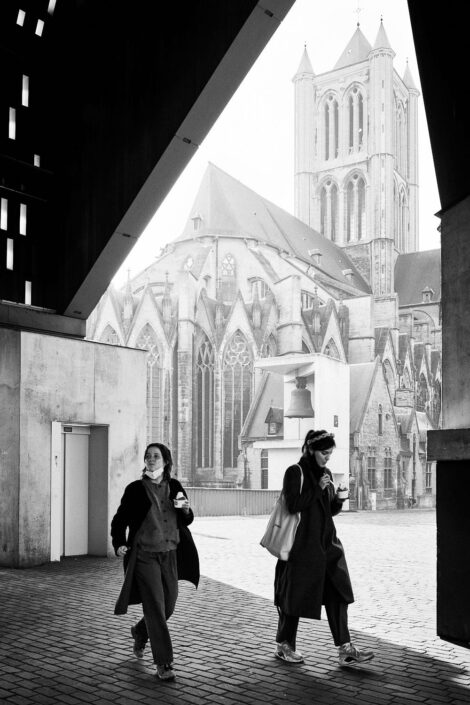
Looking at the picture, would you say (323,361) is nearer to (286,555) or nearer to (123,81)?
(123,81)

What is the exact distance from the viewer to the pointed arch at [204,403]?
4609cm

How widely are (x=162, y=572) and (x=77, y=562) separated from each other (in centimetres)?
622

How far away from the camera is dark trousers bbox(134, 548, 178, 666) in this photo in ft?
17.4

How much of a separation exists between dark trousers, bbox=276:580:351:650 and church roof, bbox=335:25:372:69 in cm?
7538

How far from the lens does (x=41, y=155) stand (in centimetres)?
1111

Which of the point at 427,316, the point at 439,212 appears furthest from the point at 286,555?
the point at 427,316

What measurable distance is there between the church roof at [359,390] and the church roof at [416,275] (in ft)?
92.1

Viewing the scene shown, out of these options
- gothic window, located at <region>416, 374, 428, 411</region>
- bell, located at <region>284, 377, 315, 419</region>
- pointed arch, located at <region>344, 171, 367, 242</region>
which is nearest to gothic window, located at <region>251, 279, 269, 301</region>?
gothic window, located at <region>416, 374, 428, 411</region>

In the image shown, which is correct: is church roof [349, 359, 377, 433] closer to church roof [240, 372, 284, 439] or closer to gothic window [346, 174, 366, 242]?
church roof [240, 372, 284, 439]

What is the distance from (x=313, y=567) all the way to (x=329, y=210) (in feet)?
237

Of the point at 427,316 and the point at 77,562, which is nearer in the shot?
the point at 77,562

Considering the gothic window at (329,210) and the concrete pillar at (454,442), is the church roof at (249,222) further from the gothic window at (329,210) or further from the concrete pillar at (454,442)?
the concrete pillar at (454,442)

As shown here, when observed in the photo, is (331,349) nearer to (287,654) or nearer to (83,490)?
(83,490)

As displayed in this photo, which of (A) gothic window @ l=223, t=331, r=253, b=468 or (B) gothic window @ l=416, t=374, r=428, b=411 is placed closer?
(A) gothic window @ l=223, t=331, r=253, b=468
